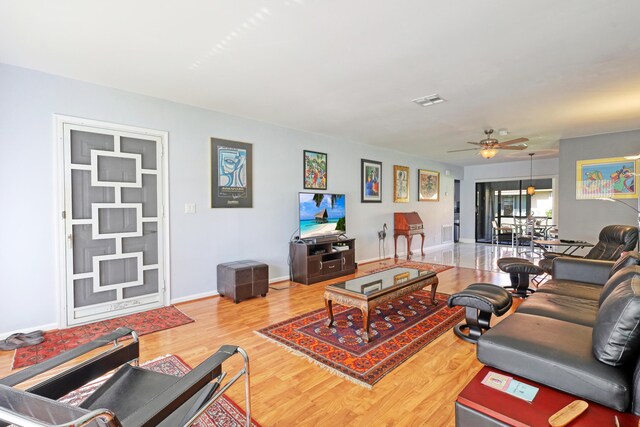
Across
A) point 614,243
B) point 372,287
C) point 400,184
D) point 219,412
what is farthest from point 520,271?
point 400,184

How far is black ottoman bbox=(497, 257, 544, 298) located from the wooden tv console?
2.37m

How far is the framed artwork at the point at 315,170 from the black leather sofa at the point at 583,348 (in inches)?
152

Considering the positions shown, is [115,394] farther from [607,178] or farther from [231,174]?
[607,178]

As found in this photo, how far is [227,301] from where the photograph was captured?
3.98 metres

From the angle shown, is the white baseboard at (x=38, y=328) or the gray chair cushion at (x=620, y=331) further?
the white baseboard at (x=38, y=328)

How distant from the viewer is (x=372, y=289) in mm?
2963

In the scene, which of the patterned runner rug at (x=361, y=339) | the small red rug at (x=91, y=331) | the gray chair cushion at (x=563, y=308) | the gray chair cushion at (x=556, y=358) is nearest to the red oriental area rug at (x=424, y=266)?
the patterned runner rug at (x=361, y=339)

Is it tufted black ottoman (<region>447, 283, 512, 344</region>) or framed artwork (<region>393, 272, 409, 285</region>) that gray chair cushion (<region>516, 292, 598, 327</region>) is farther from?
framed artwork (<region>393, 272, 409, 285</region>)

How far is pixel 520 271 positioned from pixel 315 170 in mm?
3411

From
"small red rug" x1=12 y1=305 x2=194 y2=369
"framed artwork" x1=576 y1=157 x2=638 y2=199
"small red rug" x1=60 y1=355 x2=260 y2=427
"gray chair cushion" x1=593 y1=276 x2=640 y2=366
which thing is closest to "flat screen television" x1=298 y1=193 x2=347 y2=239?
"small red rug" x1=12 y1=305 x2=194 y2=369

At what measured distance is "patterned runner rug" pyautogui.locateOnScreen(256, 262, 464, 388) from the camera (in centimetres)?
236

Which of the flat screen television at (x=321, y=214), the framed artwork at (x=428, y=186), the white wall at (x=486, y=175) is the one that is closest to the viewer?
the flat screen television at (x=321, y=214)

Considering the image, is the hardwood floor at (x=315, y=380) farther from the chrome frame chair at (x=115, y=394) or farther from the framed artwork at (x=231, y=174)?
the framed artwork at (x=231, y=174)

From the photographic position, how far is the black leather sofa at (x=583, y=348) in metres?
1.35
